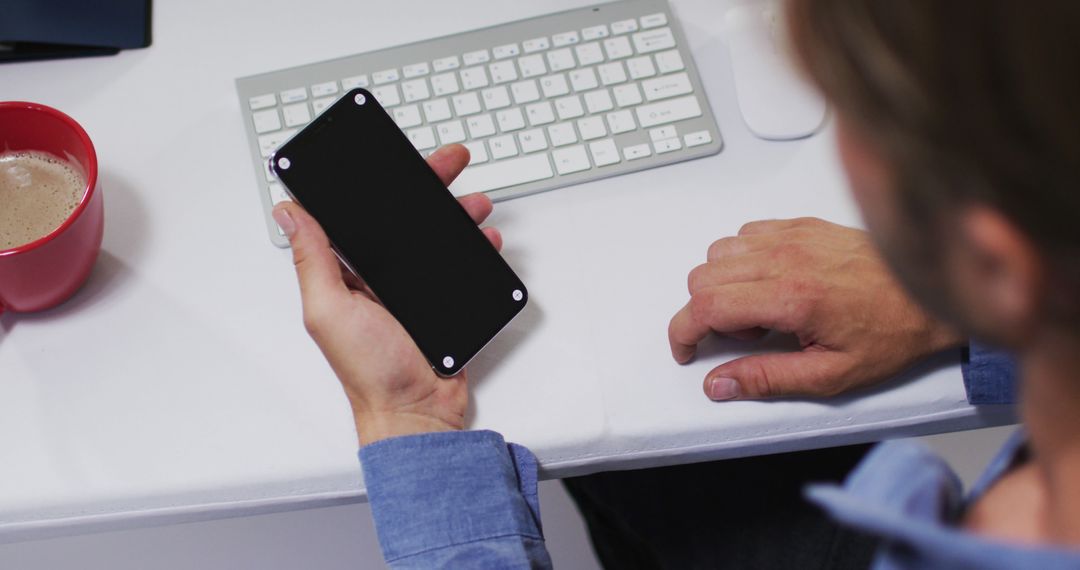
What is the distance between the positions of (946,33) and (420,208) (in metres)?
0.40

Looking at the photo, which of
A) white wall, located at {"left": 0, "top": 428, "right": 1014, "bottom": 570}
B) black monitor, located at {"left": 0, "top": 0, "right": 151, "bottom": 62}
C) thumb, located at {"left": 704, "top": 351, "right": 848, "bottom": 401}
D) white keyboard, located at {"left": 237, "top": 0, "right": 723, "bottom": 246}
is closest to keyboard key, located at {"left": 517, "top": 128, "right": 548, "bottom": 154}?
white keyboard, located at {"left": 237, "top": 0, "right": 723, "bottom": 246}

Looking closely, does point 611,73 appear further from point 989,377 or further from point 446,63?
point 989,377

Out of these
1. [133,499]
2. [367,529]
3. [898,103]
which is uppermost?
[898,103]

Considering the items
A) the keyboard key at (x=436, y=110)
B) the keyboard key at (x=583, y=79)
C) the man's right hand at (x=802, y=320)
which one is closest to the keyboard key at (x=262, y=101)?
the keyboard key at (x=436, y=110)

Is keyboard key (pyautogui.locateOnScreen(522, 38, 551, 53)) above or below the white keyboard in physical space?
above

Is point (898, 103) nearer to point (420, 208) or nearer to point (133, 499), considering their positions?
point (420, 208)

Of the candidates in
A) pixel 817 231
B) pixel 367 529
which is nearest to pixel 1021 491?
pixel 817 231

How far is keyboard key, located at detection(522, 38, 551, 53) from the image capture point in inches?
27.6

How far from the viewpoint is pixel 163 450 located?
0.59 m

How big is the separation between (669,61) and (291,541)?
709 millimetres

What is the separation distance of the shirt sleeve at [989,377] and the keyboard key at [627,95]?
0.28 m

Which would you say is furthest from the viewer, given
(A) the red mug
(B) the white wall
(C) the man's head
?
(B) the white wall

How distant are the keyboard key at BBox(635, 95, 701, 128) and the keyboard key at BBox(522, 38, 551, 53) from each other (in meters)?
0.08

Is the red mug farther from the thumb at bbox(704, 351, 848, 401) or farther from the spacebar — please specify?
the thumb at bbox(704, 351, 848, 401)
